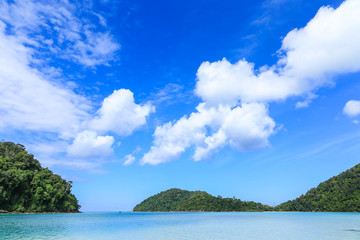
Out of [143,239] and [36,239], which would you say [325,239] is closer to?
[143,239]

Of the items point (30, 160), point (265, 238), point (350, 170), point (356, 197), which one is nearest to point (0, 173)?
point (30, 160)

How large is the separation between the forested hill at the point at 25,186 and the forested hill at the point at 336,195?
468ft

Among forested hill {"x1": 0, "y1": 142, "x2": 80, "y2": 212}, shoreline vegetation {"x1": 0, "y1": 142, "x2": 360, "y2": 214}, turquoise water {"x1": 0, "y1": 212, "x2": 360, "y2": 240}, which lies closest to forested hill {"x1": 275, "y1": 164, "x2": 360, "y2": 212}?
shoreline vegetation {"x1": 0, "y1": 142, "x2": 360, "y2": 214}

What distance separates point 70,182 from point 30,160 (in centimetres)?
2699

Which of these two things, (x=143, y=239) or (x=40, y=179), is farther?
(x=40, y=179)

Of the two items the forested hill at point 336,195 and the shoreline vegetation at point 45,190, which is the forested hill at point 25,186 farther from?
the forested hill at point 336,195

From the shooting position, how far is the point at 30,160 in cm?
8956

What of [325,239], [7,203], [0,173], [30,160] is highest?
[30,160]

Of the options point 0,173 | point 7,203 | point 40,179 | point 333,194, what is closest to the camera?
point 0,173

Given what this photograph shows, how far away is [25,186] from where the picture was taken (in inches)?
2847

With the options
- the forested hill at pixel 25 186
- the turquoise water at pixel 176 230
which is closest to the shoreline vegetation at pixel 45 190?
the forested hill at pixel 25 186

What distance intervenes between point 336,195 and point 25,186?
516 feet

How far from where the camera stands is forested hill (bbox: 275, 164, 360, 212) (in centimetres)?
13200

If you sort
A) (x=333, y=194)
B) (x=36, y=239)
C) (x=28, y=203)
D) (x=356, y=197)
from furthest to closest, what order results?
(x=333, y=194) → (x=356, y=197) → (x=28, y=203) → (x=36, y=239)
